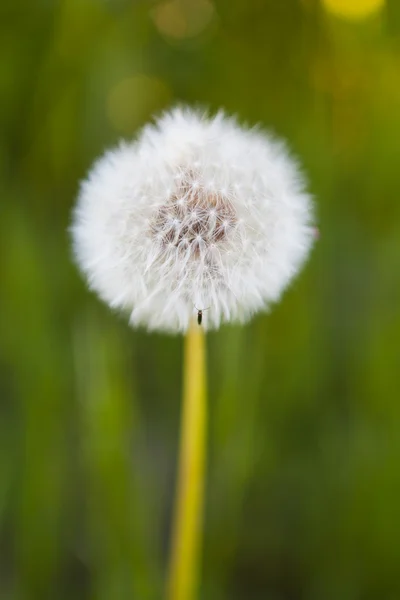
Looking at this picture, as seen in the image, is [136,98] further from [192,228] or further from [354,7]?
[192,228]

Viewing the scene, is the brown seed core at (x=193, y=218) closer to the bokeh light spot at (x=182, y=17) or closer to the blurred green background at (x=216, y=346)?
the blurred green background at (x=216, y=346)

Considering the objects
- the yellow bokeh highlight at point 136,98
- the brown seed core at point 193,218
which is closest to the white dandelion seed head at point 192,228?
the brown seed core at point 193,218

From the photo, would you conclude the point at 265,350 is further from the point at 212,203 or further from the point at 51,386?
the point at 212,203

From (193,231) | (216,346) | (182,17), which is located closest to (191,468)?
(193,231)

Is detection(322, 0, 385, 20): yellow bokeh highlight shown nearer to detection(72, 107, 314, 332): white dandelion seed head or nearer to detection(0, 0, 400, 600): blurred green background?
detection(0, 0, 400, 600): blurred green background

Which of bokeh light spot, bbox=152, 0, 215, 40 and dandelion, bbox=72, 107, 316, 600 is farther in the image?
bokeh light spot, bbox=152, 0, 215, 40

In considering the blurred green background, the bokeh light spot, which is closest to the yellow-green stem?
the blurred green background
